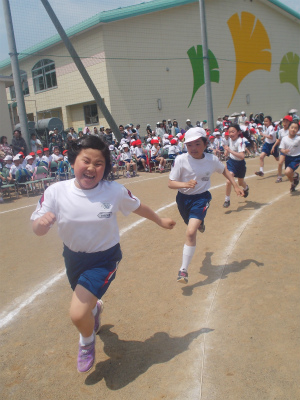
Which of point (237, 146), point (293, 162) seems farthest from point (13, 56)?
point (293, 162)

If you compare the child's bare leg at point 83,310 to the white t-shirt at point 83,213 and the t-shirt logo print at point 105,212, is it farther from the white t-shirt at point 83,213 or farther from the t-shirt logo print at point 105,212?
the t-shirt logo print at point 105,212

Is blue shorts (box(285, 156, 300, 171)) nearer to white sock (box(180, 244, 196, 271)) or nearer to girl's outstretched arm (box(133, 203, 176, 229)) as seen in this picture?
white sock (box(180, 244, 196, 271))

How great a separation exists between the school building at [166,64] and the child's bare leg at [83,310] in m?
19.6

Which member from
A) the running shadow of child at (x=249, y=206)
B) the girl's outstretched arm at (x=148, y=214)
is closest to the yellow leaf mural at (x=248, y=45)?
the running shadow of child at (x=249, y=206)

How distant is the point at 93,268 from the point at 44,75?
26276 millimetres

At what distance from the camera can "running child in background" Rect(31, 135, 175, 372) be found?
3.02 meters

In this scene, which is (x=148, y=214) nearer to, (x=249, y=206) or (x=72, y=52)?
(x=249, y=206)

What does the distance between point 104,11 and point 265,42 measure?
15920mm

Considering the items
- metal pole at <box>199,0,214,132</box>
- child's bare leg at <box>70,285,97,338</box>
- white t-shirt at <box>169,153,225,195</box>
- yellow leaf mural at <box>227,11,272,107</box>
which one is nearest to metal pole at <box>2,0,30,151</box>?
metal pole at <box>199,0,214,132</box>

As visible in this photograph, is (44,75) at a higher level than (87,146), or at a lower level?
higher

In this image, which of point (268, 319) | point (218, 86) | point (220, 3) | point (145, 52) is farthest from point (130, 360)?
point (220, 3)

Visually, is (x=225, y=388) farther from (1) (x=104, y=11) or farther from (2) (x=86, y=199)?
(1) (x=104, y=11)

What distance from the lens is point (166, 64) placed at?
77.9ft

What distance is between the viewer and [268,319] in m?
3.64
